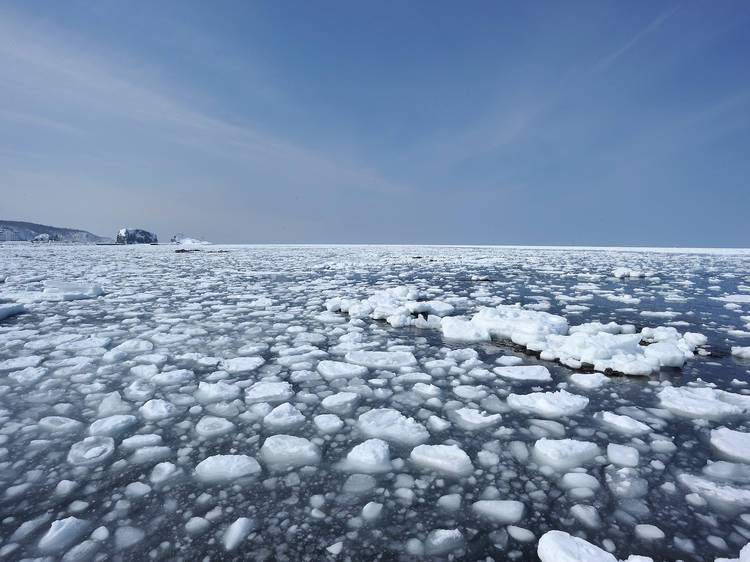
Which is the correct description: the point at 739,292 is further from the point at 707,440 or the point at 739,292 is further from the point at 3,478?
the point at 3,478

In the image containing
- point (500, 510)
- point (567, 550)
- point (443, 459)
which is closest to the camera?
point (567, 550)

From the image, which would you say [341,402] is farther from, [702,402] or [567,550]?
[702,402]

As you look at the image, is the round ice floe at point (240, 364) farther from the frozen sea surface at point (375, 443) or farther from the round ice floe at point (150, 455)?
the round ice floe at point (150, 455)

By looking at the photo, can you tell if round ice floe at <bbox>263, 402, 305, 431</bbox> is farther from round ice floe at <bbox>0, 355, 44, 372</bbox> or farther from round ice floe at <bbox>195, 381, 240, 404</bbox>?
round ice floe at <bbox>0, 355, 44, 372</bbox>

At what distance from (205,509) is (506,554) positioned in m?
0.99

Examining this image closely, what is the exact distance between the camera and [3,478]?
55.9 inches

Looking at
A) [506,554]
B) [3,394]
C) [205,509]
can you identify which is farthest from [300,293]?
[506,554]

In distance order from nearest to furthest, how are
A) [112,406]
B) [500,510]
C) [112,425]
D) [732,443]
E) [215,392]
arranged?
[500,510] < [732,443] < [112,425] < [112,406] < [215,392]

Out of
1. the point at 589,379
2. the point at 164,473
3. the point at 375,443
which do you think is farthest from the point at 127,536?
the point at 589,379

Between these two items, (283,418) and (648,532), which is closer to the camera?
(648,532)

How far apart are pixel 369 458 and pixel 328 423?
401mm

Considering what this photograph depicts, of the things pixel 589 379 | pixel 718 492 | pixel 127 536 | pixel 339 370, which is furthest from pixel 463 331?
pixel 127 536

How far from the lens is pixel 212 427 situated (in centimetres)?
181

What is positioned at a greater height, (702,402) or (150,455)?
(702,402)
